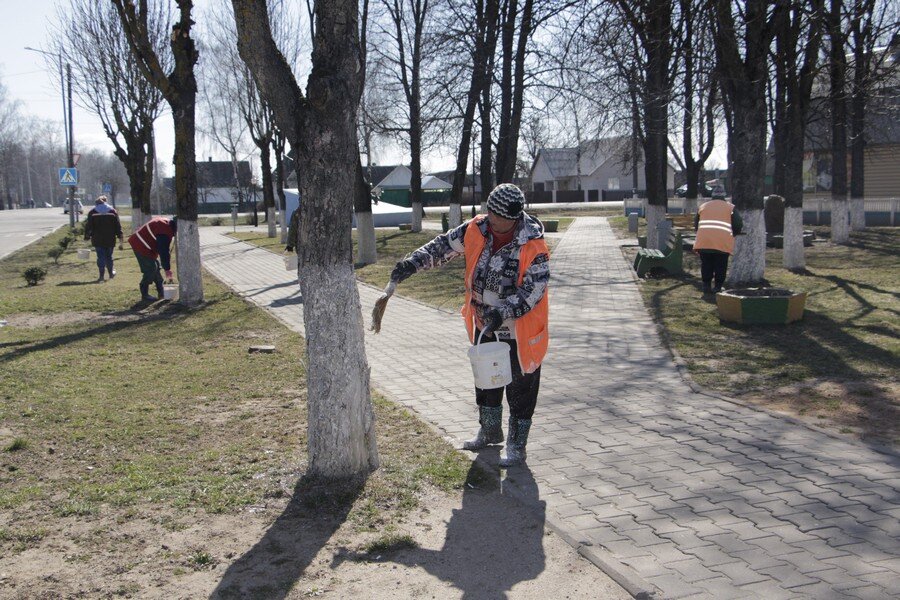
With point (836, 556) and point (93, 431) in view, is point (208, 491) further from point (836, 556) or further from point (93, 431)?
point (836, 556)

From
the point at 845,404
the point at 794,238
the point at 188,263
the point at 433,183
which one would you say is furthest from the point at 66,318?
the point at 433,183

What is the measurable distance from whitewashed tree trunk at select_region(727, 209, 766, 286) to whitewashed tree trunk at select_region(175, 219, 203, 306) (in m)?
8.28

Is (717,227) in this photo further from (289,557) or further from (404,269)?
(289,557)

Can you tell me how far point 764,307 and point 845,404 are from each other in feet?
10.8

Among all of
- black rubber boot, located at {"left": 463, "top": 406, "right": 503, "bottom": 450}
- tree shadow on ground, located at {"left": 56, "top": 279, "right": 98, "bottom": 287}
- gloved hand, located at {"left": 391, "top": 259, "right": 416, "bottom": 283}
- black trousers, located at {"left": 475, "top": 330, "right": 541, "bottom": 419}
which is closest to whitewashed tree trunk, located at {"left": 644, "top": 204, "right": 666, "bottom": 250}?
tree shadow on ground, located at {"left": 56, "top": 279, "right": 98, "bottom": 287}

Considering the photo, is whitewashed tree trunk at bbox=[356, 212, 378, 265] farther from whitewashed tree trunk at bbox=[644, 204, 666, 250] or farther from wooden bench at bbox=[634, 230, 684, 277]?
wooden bench at bbox=[634, 230, 684, 277]

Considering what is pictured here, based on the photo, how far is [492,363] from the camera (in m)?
4.57

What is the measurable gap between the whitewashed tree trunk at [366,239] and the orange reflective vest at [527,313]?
45.8ft

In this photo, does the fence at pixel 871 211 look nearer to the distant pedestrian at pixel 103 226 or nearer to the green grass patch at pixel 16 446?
the distant pedestrian at pixel 103 226

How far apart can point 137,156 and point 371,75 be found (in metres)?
8.80

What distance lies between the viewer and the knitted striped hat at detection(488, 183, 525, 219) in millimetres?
4547

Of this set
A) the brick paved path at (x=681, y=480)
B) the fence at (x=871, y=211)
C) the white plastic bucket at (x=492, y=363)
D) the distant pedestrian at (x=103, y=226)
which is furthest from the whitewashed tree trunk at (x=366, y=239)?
the fence at (x=871, y=211)

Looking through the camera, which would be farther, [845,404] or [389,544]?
[845,404]

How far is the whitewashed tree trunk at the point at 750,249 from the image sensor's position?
1177 centimetres
